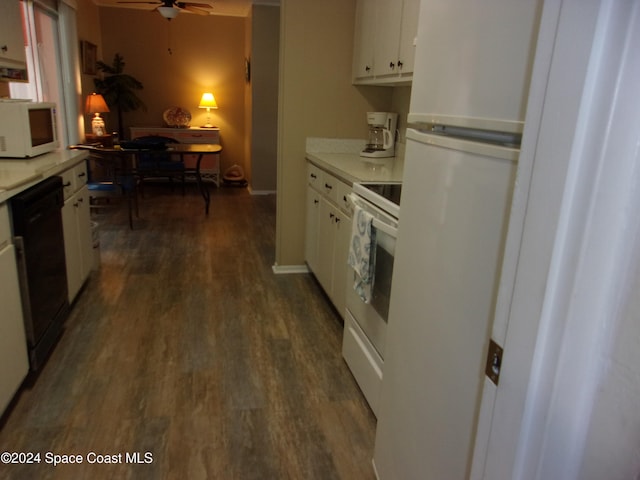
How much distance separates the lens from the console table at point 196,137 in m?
6.98

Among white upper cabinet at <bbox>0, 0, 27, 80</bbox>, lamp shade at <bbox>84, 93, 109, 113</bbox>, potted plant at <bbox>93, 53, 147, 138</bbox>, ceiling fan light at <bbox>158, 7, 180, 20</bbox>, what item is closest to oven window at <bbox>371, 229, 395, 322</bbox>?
white upper cabinet at <bbox>0, 0, 27, 80</bbox>

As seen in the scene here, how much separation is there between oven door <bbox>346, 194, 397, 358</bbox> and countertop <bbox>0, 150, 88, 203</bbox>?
1456 mm

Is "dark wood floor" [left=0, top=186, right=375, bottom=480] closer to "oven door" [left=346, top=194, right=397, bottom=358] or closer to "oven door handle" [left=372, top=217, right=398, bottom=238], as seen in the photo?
"oven door" [left=346, top=194, right=397, bottom=358]

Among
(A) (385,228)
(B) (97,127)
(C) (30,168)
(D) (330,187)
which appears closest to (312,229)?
(D) (330,187)

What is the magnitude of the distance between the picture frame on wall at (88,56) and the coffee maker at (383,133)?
4.34m

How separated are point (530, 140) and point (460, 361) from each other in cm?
57

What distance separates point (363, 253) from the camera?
204 centimetres

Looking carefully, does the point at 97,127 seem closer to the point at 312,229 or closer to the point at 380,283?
the point at 312,229

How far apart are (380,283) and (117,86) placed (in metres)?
6.05

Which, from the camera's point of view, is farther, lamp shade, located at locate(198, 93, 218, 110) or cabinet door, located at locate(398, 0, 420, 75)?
lamp shade, located at locate(198, 93, 218, 110)

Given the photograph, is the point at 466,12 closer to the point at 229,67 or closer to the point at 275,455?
the point at 275,455

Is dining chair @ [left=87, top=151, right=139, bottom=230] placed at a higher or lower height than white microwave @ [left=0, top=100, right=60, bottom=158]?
lower

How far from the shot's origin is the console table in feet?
22.9

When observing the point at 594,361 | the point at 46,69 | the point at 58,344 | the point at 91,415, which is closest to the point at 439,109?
the point at 594,361
